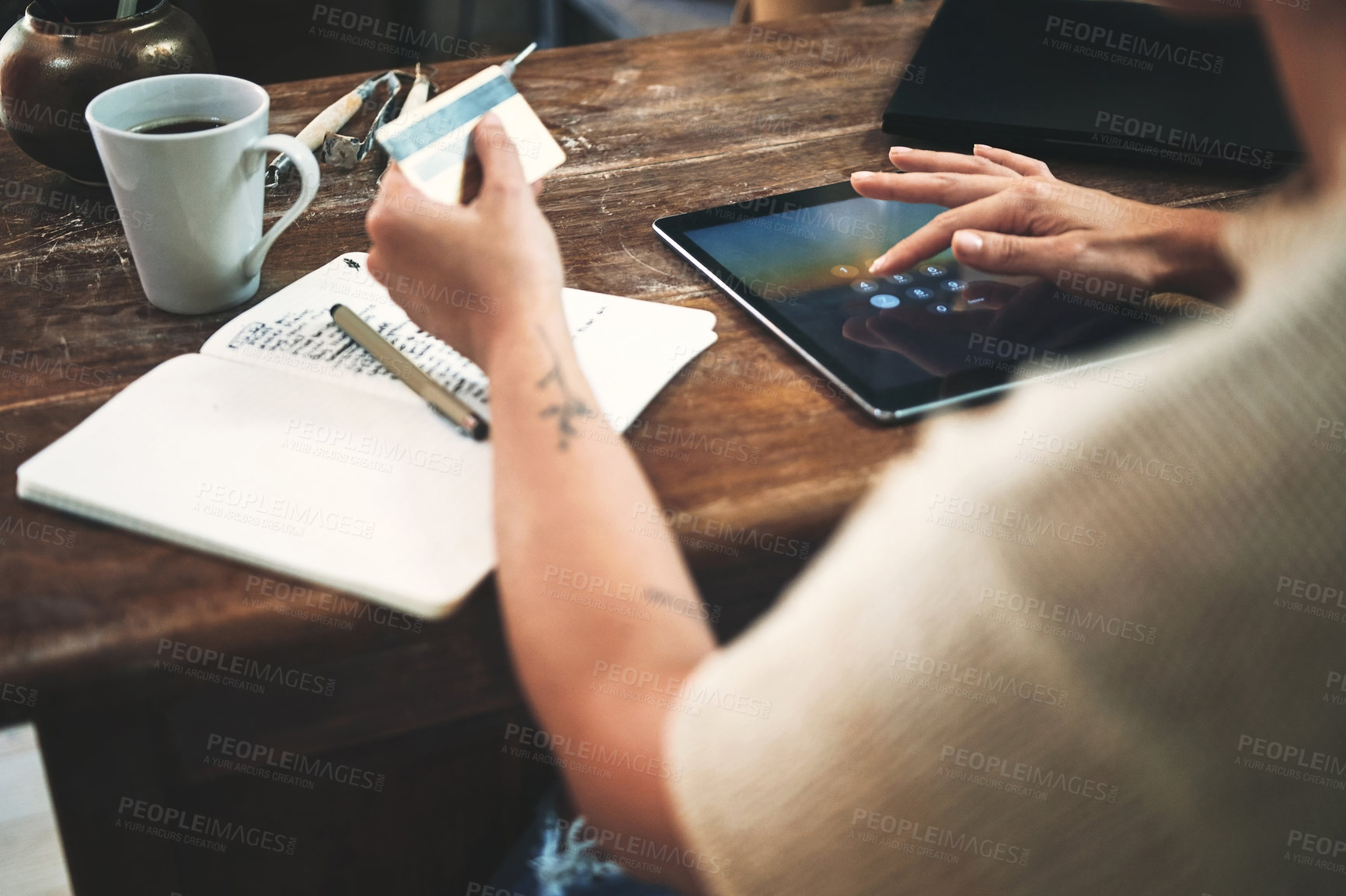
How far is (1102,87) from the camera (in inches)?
43.0

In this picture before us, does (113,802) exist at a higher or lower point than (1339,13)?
lower

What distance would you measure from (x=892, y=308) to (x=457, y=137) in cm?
35

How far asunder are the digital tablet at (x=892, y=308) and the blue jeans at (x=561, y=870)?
37 centimetres

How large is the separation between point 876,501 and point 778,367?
0.55ft

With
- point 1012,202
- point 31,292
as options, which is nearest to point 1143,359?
point 1012,202

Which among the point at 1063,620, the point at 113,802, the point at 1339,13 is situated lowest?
the point at 113,802

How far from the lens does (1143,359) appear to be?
2.36ft

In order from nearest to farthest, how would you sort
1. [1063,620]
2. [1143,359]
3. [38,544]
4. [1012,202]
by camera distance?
[1063,620]
[38,544]
[1143,359]
[1012,202]

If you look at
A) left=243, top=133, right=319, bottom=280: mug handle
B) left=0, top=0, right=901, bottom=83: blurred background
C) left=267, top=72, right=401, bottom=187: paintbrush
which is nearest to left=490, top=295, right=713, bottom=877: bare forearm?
left=243, top=133, right=319, bottom=280: mug handle

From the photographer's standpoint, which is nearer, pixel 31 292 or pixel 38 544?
pixel 38 544

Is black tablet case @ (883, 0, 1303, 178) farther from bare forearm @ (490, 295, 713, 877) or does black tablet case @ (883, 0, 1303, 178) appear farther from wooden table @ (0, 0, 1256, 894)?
bare forearm @ (490, 295, 713, 877)

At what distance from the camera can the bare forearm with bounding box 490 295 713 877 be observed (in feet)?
1.61

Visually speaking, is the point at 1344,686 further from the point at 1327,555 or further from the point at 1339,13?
the point at 1339,13

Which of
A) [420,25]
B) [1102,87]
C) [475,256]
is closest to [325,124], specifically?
[475,256]
